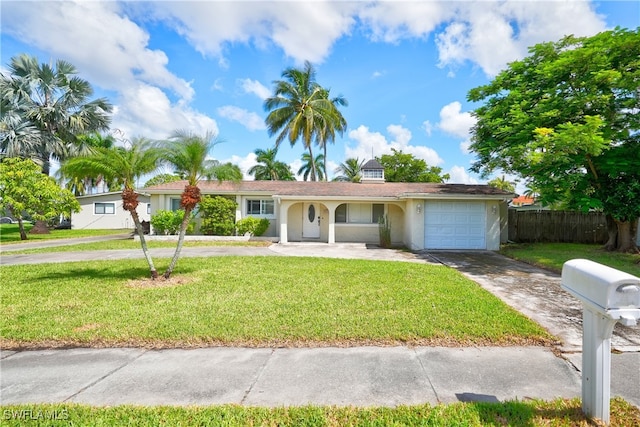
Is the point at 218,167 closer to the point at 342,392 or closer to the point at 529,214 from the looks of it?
the point at 342,392

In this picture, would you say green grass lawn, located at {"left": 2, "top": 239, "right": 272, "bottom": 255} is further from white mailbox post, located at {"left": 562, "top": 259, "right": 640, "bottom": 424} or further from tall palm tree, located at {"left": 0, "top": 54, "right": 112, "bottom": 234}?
white mailbox post, located at {"left": 562, "top": 259, "right": 640, "bottom": 424}

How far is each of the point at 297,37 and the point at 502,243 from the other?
14.4 meters

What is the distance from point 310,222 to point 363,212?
321 cm

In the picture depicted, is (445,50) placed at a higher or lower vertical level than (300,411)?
higher

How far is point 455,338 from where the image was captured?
4.33 meters

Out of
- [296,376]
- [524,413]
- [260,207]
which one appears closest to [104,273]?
[296,376]

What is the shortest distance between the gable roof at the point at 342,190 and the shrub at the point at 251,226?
1.60 metres

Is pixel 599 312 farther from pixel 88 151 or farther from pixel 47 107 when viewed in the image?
pixel 47 107

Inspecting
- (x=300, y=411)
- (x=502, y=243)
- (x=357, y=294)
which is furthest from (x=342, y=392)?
(x=502, y=243)

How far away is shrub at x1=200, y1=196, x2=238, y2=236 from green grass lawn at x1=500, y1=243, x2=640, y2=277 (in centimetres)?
1405

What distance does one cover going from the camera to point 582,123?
11078 mm

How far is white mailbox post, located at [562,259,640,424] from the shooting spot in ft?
6.91

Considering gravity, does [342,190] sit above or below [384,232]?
above

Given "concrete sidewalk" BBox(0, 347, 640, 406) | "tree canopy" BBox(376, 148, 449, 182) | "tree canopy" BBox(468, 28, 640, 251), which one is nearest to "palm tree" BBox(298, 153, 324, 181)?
"tree canopy" BBox(376, 148, 449, 182)
